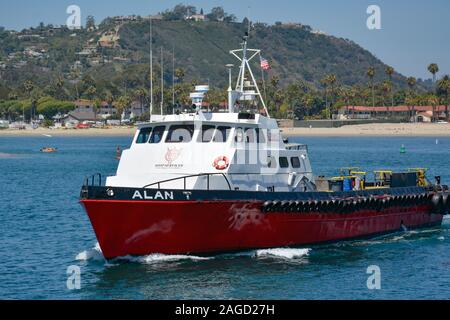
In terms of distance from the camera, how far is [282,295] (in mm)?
23484

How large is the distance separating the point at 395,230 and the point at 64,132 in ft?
494

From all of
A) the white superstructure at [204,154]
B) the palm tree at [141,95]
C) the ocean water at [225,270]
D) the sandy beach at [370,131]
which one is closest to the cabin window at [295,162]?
the white superstructure at [204,154]

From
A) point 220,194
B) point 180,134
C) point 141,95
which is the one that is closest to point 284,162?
point 180,134

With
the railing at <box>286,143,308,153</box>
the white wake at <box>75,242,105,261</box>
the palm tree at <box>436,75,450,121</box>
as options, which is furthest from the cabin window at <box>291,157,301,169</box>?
the palm tree at <box>436,75,450,121</box>

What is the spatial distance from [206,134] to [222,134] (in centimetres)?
52

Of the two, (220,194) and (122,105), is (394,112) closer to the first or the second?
(122,105)

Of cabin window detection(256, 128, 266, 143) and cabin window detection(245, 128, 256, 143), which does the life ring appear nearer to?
cabin window detection(245, 128, 256, 143)

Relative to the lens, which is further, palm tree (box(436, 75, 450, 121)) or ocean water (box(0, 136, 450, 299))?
palm tree (box(436, 75, 450, 121))

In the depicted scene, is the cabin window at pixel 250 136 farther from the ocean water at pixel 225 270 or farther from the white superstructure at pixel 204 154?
the ocean water at pixel 225 270

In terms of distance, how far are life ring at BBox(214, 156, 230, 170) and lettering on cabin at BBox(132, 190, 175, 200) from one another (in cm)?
245

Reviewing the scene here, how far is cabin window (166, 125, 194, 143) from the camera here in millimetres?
27906
